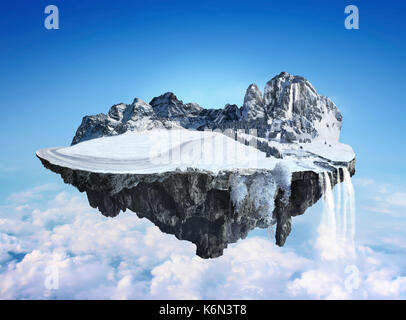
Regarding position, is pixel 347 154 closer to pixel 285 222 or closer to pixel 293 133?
pixel 293 133

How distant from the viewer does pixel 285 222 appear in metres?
22.4

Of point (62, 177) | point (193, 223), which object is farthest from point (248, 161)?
point (62, 177)

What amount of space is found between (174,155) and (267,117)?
37.3ft

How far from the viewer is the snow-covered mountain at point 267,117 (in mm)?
28370

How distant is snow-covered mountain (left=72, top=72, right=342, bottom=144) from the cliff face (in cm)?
617

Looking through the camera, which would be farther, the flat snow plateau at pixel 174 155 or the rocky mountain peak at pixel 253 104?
the rocky mountain peak at pixel 253 104

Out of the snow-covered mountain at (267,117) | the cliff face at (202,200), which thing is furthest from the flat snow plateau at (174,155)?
the snow-covered mountain at (267,117)

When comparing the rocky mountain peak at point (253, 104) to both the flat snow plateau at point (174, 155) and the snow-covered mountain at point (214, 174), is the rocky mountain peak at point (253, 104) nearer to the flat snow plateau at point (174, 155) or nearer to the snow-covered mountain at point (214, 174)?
the snow-covered mountain at point (214, 174)

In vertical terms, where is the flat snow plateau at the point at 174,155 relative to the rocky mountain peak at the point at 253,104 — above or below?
below

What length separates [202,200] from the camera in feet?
66.5

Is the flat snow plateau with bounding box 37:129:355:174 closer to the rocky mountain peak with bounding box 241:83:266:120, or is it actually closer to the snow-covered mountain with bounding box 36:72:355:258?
the snow-covered mountain with bounding box 36:72:355:258

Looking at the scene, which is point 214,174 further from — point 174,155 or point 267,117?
point 267,117

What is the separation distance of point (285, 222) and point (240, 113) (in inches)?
518

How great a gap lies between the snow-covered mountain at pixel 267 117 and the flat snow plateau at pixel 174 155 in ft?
11.0
